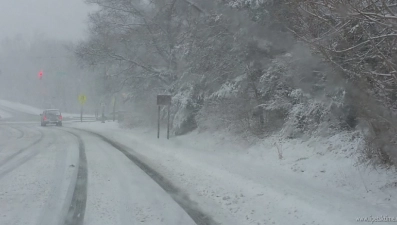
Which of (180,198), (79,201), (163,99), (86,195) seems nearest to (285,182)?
(180,198)

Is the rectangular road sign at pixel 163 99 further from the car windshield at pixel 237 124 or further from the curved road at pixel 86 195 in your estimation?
the curved road at pixel 86 195

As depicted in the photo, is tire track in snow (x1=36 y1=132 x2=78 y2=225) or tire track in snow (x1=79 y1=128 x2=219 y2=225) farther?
tire track in snow (x1=79 y1=128 x2=219 y2=225)

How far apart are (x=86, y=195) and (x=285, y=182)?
4533 mm

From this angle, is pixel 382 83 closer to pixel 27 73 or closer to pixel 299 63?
pixel 299 63

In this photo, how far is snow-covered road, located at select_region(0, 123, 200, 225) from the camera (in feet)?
22.9

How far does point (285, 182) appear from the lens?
9922mm

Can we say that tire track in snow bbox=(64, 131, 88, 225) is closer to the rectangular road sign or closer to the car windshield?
the car windshield

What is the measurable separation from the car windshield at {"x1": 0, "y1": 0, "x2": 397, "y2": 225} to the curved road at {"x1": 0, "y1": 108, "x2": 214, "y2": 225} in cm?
5

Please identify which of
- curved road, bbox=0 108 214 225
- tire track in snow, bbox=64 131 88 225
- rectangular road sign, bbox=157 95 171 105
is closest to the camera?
tire track in snow, bbox=64 131 88 225

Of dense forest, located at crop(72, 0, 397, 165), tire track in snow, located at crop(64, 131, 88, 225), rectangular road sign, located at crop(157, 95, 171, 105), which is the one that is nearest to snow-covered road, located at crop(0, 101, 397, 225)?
tire track in snow, located at crop(64, 131, 88, 225)

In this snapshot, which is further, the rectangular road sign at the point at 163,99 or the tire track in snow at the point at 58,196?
the rectangular road sign at the point at 163,99

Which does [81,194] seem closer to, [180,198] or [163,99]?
[180,198]

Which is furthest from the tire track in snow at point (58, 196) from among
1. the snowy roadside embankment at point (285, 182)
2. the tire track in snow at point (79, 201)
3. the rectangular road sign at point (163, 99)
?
the rectangular road sign at point (163, 99)

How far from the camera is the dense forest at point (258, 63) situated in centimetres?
802
